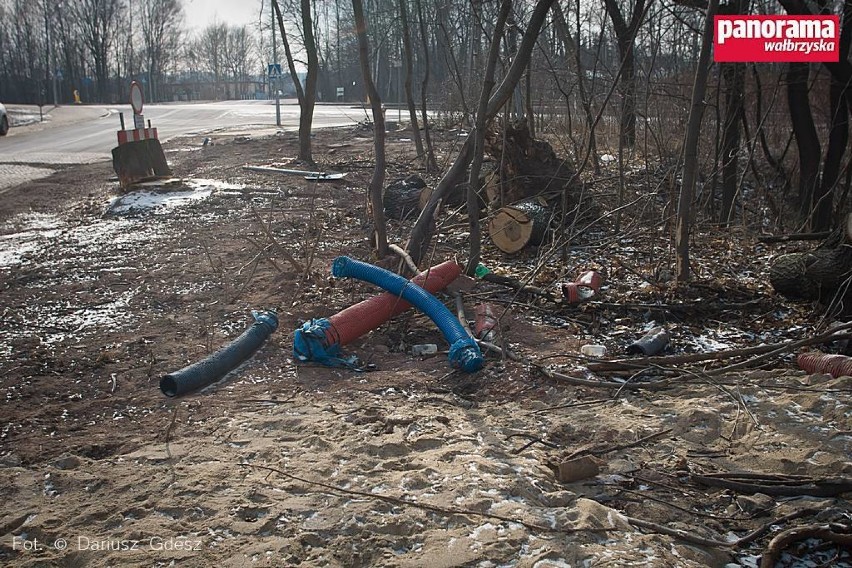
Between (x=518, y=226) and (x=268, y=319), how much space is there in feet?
10.8

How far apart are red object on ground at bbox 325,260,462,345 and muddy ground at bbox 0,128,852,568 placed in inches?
6.2

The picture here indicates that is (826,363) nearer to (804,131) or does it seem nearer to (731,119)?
(731,119)

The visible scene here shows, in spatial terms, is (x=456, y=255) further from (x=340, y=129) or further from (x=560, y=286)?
(x=340, y=129)

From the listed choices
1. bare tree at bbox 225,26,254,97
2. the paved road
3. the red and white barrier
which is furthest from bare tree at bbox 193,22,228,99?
the red and white barrier

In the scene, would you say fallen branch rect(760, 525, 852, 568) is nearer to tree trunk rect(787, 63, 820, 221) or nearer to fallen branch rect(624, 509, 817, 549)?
fallen branch rect(624, 509, 817, 549)

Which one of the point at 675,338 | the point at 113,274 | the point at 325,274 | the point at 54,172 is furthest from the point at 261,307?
the point at 54,172

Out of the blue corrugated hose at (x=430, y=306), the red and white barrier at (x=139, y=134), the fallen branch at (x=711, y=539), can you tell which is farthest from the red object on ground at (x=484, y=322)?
the red and white barrier at (x=139, y=134)

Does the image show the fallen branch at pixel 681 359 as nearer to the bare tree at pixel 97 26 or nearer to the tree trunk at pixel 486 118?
the tree trunk at pixel 486 118

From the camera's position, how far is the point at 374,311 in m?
5.30

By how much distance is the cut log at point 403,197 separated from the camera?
9625mm

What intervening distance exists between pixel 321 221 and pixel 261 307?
3.47 m

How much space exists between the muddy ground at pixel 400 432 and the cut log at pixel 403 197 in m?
2.40

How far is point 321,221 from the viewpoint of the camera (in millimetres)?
9266

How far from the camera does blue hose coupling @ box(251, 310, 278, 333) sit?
5172mm
